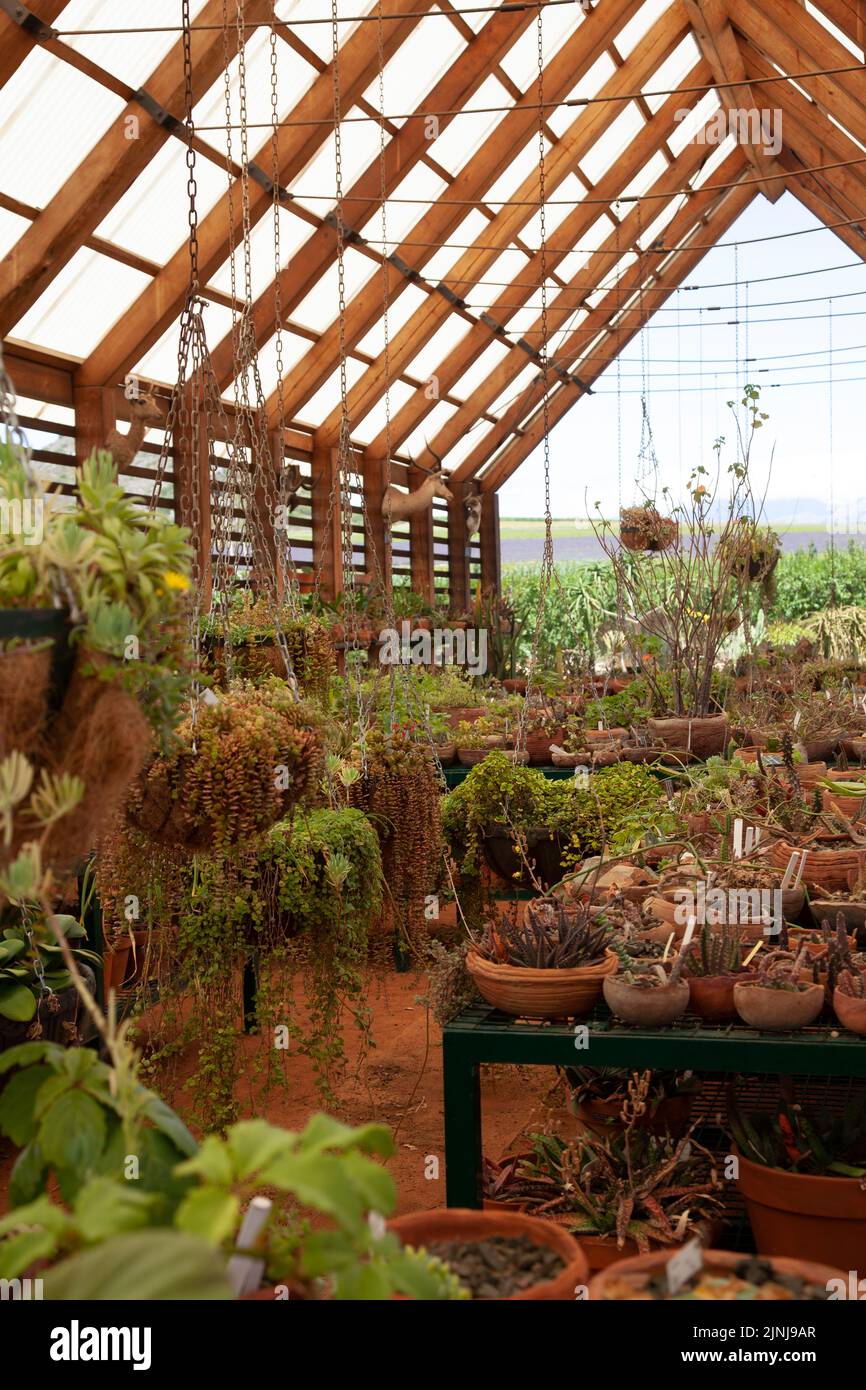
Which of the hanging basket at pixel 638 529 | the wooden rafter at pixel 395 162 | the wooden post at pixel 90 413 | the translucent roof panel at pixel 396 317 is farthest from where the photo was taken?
the translucent roof panel at pixel 396 317

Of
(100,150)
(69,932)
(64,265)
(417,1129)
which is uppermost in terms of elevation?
(100,150)

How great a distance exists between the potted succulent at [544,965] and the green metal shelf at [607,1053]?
1.9 inches

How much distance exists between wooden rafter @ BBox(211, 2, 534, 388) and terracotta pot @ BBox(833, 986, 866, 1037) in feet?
21.9

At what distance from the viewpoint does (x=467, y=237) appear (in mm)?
10625

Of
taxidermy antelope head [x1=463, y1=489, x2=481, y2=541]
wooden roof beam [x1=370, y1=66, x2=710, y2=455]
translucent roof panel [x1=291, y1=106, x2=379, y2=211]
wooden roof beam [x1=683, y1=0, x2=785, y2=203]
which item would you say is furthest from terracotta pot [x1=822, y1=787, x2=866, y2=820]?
taxidermy antelope head [x1=463, y1=489, x2=481, y2=541]

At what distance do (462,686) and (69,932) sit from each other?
517 centimetres

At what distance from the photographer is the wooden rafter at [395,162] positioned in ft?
27.1

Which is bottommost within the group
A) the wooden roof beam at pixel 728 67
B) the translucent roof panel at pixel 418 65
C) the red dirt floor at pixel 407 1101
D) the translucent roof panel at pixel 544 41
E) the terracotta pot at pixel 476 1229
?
the red dirt floor at pixel 407 1101

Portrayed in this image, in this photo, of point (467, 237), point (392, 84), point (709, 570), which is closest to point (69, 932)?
point (709, 570)

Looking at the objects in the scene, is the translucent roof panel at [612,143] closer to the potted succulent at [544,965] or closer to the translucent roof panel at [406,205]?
the translucent roof panel at [406,205]

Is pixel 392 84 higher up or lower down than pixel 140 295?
higher up

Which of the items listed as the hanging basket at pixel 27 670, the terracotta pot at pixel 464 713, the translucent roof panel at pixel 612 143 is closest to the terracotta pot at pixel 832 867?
the hanging basket at pixel 27 670

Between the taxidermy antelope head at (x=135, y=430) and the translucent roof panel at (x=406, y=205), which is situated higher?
the translucent roof panel at (x=406, y=205)

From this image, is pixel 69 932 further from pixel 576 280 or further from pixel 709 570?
pixel 576 280
